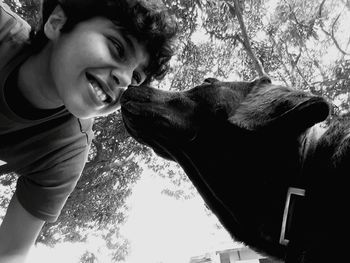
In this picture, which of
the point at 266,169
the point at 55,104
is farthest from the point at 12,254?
the point at 266,169

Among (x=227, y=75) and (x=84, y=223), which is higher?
(x=227, y=75)

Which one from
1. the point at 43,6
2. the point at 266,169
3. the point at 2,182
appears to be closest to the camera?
the point at 266,169

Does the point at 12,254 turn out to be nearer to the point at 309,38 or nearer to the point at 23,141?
the point at 23,141

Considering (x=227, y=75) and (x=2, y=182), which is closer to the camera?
(x=227, y=75)

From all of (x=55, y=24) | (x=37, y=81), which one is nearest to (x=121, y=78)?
(x=37, y=81)

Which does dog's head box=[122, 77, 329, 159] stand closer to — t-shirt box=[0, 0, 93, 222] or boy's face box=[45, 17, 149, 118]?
boy's face box=[45, 17, 149, 118]

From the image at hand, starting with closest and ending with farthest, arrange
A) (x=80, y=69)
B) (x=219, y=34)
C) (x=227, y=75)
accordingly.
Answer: (x=80, y=69) → (x=219, y=34) → (x=227, y=75)

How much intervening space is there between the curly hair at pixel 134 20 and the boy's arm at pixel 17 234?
1228 millimetres

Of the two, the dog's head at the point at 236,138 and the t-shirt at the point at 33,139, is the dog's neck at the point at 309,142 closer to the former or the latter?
the dog's head at the point at 236,138

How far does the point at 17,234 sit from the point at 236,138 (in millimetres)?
1728

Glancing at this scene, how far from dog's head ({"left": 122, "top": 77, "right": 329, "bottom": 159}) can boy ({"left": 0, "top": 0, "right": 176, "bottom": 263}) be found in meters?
0.31

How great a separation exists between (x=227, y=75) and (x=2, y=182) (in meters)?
6.46

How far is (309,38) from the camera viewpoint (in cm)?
703

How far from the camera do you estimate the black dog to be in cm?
126
